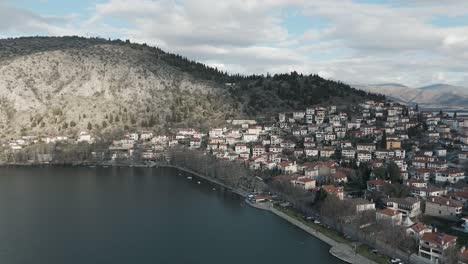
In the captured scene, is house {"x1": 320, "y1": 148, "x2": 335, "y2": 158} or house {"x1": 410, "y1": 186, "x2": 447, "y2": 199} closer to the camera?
house {"x1": 410, "y1": 186, "x2": 447, "y2": 199}

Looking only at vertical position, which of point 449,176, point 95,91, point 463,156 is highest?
point 95,91

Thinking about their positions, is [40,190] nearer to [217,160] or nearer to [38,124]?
[217,160]

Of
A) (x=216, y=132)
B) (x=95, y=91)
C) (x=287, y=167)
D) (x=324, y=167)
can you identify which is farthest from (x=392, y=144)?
(x=95, y=91)

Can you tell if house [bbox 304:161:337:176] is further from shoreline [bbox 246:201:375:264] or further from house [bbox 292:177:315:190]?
shoreline [bbox 246:201:375:264]

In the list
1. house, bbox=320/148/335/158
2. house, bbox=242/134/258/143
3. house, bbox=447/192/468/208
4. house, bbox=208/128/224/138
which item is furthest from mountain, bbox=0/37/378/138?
house, bbox=447/192/468/208

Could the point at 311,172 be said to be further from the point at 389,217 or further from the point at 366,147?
the point at 389,217
